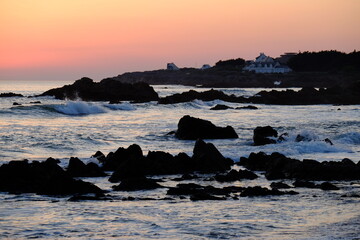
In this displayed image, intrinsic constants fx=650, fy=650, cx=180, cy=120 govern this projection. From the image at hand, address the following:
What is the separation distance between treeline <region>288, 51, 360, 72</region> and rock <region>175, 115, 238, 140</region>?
415ft

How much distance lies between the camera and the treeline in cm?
15512

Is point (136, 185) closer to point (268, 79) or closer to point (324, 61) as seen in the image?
point (268, 79)

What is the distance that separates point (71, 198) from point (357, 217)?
19.8 ft

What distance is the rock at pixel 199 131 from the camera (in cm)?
3042

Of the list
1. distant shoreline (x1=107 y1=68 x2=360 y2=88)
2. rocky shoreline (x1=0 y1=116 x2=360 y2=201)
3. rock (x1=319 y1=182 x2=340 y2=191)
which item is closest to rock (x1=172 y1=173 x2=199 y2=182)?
rocky shoreline (x1=0 y1=116 x2=360 y2=201)

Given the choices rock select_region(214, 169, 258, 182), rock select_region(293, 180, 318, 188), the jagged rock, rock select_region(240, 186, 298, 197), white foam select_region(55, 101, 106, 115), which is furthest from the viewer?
white foam select_region(55, 101, 106, 115)

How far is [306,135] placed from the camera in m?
28.7

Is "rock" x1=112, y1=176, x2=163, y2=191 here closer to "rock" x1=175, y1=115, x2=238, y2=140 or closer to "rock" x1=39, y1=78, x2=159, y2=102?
"rock" x1=175, y1=115, x2=238, y2=140

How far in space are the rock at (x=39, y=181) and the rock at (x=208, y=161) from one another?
461 cm

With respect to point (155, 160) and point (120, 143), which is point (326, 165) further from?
point (120, 143)

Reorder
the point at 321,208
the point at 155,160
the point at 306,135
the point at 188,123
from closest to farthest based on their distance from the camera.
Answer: the point at 321,208, the point at 155,160, the point at 306,135, the point at 188,123

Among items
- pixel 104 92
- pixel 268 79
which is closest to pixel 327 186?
pixel 104 92


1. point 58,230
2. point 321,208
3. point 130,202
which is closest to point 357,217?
point 321,208

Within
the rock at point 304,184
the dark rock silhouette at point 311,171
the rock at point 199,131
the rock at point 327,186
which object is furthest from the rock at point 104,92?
the rock at point 327,186
